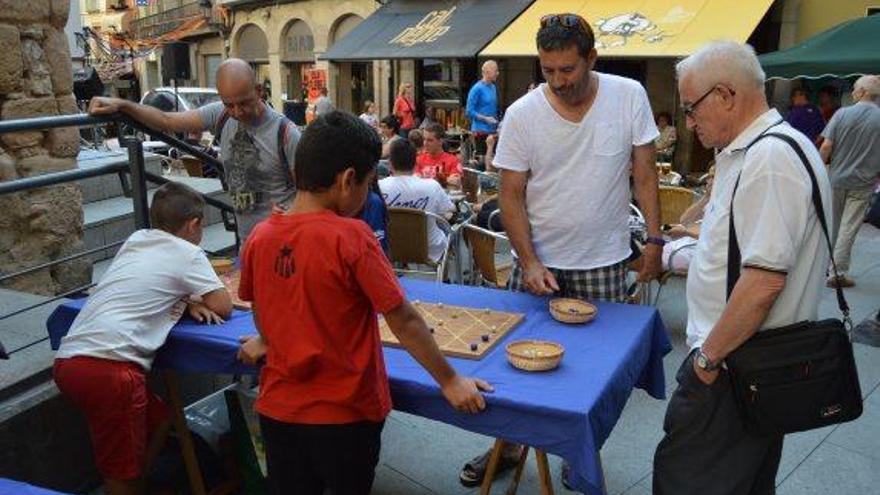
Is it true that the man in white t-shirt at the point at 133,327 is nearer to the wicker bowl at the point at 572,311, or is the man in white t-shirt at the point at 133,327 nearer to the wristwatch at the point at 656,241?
the wicker bowl at the point at 572,311

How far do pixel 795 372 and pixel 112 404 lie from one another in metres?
2.20

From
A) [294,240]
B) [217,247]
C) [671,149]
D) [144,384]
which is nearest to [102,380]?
[144,384]

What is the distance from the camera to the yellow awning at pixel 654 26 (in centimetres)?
1053

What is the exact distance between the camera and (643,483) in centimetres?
313

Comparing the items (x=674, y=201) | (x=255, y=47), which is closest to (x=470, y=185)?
(x=674, y=201)

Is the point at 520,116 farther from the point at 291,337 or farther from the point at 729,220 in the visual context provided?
the point at 291,337

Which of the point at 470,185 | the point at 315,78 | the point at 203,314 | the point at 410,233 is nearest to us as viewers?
the point at 203,314

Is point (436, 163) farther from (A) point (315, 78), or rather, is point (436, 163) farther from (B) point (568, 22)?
(A) point (315, 78)

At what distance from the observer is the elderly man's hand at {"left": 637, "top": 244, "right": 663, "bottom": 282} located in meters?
2.88

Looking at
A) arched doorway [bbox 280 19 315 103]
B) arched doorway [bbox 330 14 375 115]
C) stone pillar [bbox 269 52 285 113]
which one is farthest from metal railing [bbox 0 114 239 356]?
stone pillar [bbox 269 52 285 113]

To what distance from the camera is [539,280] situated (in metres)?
2.76

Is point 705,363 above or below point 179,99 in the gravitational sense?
below

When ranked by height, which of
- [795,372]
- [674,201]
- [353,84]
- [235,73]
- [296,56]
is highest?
[296,56]

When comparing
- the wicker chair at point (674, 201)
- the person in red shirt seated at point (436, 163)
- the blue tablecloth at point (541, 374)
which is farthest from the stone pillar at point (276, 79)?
the blue tablecloth at point (541, 374)
